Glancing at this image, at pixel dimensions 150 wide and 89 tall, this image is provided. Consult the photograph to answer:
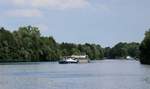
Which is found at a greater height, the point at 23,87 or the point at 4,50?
the point at 4,50

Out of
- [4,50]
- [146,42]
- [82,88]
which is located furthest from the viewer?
[4,50]

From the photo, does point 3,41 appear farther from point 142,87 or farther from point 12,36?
point 142,87

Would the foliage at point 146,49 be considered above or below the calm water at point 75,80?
above

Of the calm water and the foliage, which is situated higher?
the foliage

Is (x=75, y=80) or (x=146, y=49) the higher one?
(x=146, y=49)

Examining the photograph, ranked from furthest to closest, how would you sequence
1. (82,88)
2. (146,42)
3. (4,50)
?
(4,50) → (146,42) → (82,88)

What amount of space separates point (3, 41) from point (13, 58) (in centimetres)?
978

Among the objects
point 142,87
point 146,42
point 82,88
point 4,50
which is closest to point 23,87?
point 82,88

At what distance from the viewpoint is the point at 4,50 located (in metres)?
191

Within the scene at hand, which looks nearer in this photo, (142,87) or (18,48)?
(142,87)

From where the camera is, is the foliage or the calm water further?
the foliage

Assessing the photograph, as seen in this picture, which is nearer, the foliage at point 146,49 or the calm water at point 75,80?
the calm water at point 75,80

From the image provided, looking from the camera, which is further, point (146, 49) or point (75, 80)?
point (146, 49)

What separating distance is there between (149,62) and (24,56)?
6237 centimetres
